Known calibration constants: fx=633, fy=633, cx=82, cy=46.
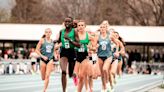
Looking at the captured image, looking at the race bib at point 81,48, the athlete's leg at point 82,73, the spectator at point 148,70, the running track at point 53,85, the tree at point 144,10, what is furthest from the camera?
the tree at point 144,10

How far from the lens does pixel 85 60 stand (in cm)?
1611

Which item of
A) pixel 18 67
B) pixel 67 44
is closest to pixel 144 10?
pixel 18 67

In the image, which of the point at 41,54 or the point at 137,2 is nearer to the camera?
the point at 41,54

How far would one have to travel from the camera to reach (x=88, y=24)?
94.6 metres

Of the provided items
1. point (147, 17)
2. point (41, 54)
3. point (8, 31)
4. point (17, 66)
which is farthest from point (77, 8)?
point (41, 54)

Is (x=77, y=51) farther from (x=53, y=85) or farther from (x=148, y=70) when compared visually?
(x=148, y=70)

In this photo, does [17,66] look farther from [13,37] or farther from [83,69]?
[83,69]

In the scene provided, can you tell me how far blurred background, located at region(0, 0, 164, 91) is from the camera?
41.7 m

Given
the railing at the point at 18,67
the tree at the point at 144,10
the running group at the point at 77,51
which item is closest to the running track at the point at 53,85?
the running group at the point at 77,51

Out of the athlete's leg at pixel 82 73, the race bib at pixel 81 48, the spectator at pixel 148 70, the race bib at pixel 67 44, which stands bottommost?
the spectator at pixel 148 70

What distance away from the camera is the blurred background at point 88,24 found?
4165 cm

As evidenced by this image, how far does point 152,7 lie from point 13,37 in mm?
37154

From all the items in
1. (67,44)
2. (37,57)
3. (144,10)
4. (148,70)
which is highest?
(144,10)

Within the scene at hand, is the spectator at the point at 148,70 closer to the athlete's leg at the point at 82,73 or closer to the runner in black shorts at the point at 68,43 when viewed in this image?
the athlete's leg at the point at 82,73
